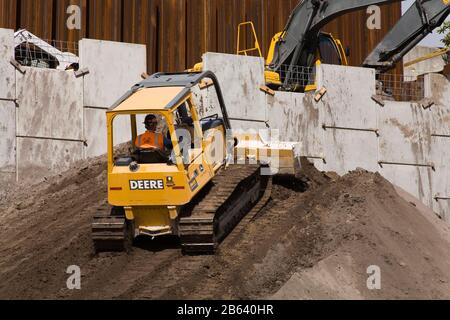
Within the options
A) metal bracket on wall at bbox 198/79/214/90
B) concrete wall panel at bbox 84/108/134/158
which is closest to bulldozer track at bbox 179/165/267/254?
metal bracket on wall at bbox 198/79/214/90

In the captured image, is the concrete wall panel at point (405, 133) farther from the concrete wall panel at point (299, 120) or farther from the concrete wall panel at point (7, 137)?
→ the concrete wall panel at point (7, 137)

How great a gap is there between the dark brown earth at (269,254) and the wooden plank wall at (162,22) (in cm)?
651

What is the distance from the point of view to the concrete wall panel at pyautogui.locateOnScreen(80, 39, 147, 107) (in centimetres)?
1989

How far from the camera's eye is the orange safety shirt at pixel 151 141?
45.9ft

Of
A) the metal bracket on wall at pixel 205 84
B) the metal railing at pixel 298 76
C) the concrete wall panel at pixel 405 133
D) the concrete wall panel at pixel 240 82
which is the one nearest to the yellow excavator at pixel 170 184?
the metal bracket on wall at pixel 205 84

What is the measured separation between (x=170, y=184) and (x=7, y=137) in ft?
21.3

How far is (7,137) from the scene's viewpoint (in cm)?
1878

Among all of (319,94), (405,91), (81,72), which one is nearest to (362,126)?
(319,94)

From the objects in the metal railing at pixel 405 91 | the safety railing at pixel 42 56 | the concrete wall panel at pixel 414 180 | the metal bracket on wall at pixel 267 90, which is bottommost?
the concrete wall panel at pixel 414 180

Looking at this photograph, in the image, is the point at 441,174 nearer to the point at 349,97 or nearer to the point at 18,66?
the point at 349,97

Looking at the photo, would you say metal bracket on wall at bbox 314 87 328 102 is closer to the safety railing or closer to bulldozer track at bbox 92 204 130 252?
the safety railing

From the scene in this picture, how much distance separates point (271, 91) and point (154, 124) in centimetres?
720
